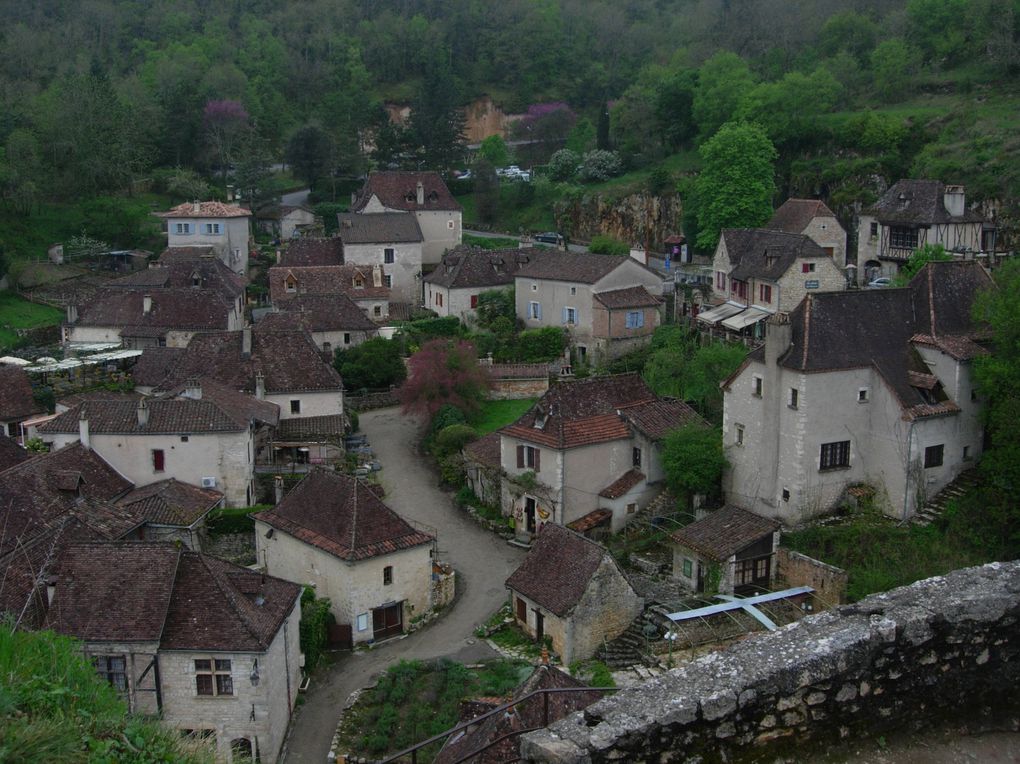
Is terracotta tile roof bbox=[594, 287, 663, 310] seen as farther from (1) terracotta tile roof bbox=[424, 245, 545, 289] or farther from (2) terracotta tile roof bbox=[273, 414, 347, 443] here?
(2) terracotta tile roof bbox=[273, 414, 347, 443]

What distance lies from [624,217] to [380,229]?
17022 mm

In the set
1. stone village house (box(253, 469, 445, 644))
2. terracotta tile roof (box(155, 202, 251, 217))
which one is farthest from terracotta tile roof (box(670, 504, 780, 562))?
terracotta tile roof (box(155, 202, 251, 217))

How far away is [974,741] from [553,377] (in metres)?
38.2

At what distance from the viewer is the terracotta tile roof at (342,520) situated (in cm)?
2908

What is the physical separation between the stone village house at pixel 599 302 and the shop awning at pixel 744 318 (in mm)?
3852

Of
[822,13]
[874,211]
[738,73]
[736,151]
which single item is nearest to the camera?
[874,211]

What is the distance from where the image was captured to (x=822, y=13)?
87312mm

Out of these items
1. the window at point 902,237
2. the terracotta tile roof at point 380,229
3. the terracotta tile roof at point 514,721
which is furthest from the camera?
the terracotta tile roof at point 380,229

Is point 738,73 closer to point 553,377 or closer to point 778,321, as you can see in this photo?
point 553,377

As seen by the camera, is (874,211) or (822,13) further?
(822,13)

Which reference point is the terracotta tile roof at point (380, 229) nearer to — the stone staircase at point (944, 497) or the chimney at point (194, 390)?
the chimney at point (194, 390)

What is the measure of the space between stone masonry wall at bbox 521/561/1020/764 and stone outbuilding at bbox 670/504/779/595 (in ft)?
64.4

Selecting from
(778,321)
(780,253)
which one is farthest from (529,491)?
(780,253)

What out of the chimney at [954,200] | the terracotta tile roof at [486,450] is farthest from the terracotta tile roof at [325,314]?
the chimney at [954,200]
